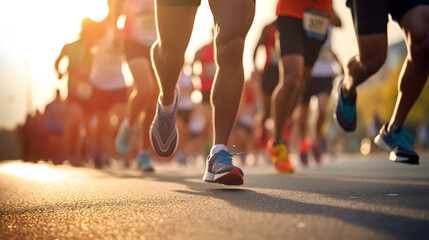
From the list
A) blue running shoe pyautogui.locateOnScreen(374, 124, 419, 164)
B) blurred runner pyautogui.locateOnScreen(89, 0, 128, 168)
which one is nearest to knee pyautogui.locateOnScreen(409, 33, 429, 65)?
blue running shoe pyautogui.locateOnScreen(374, 124, 419, 164)

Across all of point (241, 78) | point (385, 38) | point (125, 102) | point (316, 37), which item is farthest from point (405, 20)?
point (125, 102)

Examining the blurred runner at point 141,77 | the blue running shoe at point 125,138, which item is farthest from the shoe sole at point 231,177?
the blue running shoe at point 125,138

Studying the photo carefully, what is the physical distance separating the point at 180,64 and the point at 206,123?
26.2 ft

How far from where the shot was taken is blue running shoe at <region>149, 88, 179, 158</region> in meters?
3.45

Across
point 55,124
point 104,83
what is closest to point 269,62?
point 104,83

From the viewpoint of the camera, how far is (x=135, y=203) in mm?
2537

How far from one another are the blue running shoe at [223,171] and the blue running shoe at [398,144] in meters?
1.16

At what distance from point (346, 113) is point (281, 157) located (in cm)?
130

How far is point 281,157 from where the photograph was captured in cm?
532

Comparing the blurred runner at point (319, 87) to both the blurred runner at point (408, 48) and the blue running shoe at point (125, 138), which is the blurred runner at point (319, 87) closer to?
the blue running shoe at point (125, 138)

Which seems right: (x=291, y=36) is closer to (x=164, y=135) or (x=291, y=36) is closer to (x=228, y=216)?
(x=164, y=135)

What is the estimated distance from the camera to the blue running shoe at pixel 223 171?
282 cm

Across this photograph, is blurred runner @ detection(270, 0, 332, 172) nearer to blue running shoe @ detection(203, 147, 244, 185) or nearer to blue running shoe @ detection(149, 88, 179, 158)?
blue running shoe @ detection(149, 88, 179, 158)

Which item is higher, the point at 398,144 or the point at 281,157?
the point at 398,144
